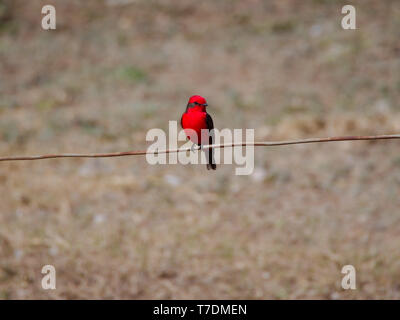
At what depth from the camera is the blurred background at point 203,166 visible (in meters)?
3.96

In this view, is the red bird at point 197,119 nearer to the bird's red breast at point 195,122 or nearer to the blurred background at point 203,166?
the bird's red breast at point 195,122

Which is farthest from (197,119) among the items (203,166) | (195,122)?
(203,166)

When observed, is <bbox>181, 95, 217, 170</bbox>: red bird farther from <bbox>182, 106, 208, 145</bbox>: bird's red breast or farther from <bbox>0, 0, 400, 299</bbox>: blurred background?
<bbox>0, 0, 400, 299</bbox>: blurred background

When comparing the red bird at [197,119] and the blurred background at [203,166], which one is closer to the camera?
the red bird at [197,119]

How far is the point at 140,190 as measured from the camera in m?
5.21

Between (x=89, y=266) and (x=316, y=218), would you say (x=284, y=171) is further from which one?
(x=89, y=266)

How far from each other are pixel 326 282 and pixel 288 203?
128cm

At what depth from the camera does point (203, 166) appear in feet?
18.7

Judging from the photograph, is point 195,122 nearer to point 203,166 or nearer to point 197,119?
point 197,119

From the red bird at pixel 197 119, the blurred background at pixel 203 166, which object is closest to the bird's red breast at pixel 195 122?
the red bird at pixel 197 119

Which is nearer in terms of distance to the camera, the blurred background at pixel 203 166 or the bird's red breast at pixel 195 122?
the bird's red breast at pixel 195 122
